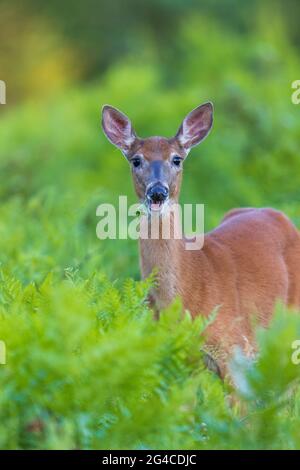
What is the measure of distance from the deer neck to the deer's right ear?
0.72 metres

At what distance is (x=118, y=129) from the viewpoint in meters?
7.17

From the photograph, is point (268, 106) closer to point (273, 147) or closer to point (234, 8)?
point (273, 147)

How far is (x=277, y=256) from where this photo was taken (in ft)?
22.5

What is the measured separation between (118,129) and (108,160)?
5848 millimetres

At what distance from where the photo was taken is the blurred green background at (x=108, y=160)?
14.0 feet

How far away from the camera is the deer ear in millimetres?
7031

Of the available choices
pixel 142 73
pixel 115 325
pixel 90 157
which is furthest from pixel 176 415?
pixel 142 73

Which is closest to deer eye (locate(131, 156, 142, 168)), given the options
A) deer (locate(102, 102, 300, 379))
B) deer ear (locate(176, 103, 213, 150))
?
deer (locate(102, 102, 300, 379))

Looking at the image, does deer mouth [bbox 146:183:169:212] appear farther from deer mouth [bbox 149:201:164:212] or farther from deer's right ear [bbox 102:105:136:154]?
deer's right ear [bbox 102:105:136:154]

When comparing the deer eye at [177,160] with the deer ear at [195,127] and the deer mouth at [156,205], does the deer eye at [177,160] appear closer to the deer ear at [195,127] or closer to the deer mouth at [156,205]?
the deer ear at [195,127]

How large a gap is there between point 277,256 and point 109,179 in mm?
5803

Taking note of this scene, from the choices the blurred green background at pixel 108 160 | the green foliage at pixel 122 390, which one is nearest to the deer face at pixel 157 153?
the blurred green background at pixel 108 160

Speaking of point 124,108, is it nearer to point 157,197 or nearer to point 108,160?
point 108,160

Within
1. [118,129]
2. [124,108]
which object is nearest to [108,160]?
[124,108]
